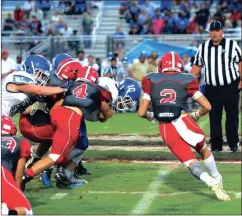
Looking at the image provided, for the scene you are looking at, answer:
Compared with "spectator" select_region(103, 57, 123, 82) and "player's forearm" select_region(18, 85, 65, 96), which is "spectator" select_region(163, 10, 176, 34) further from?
"player's forearm" select_region(18, 85, 65, 96)

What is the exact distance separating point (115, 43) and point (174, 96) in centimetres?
1392

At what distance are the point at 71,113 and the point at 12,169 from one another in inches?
64.4

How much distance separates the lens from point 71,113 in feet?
26.5

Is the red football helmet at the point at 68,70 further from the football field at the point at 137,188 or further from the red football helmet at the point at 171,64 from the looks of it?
the football field at the point at 137,188

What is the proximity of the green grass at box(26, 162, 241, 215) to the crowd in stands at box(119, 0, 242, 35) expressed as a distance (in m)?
13.2

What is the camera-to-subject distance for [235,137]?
437 inches

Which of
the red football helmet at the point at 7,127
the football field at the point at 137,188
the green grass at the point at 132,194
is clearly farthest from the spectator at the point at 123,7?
the red football helmet at the point at 7,127

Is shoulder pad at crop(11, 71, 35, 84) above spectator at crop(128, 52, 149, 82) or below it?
above

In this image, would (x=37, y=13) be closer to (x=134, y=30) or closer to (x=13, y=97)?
(x=134, y=30)

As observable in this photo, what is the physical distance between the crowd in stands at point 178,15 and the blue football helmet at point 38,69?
1418 cm

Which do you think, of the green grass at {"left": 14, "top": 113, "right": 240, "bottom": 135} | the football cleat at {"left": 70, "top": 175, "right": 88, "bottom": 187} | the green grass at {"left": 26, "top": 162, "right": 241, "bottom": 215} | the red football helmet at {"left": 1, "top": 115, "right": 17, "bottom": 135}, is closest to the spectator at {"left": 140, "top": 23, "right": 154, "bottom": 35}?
the green grass at {"left": 14, "top": 113, "right": 240, "bottom": 135}

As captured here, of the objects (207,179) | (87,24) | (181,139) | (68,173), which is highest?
(181,139)

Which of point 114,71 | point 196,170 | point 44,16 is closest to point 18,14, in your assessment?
point 44,16

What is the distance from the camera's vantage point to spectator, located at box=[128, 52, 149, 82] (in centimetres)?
1939
